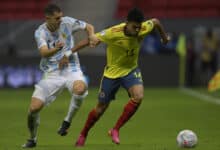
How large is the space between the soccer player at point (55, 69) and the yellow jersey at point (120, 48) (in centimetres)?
33

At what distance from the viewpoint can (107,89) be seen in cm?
1164

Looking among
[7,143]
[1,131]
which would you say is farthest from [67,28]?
[1,131]

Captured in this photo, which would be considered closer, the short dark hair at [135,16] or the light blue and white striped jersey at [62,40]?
the short dark hair at [135,16]

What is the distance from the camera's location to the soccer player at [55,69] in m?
11.4

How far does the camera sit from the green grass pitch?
11.8 m

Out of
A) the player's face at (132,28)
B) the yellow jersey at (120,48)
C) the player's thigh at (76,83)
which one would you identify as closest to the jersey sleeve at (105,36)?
the yellow jersey at (120,48)

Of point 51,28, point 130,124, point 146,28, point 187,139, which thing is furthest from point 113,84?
point 130,124

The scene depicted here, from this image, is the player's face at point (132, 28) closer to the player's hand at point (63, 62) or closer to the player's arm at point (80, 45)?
the player's arm at point (80, 45)

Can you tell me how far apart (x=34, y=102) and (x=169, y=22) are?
1748 centimetres

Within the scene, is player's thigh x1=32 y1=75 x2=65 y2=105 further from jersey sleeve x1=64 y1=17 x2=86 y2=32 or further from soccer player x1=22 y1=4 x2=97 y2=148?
jersey sleeve x1=64 y1=17 x2=86 y2=32

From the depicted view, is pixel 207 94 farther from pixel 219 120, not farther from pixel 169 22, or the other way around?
pixel 219 120

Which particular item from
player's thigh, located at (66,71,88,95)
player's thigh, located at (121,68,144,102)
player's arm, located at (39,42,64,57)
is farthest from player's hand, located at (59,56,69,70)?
player's thigh, located at (121,68,144,102)

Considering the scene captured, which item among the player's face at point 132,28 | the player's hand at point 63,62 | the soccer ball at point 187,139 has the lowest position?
the soccer ball at point 187,139

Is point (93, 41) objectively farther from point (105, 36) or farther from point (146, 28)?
point (146, 28)
